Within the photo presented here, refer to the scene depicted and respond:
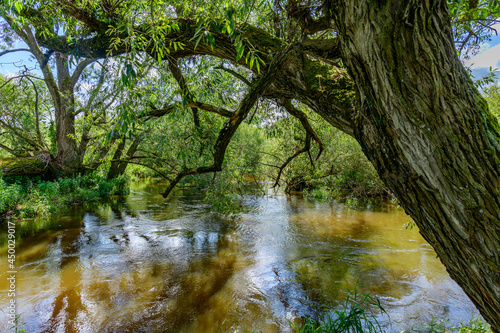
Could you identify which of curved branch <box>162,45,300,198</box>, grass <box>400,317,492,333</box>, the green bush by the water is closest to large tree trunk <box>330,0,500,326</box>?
curved branch <box>162,45,300,198</box>

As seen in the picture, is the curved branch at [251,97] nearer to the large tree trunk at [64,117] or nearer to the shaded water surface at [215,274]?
the shaded water surface at [215,274]

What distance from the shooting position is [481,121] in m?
1.15

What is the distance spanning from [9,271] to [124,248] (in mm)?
1992

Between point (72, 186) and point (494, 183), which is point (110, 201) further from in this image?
point (494, 183)

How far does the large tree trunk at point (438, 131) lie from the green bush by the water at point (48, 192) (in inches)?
411

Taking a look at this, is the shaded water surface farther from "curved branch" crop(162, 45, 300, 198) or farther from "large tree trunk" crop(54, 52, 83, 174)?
"large tree trunk" crop(54, 52, 83, 174)

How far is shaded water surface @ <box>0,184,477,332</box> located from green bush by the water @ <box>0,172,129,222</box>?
111cm

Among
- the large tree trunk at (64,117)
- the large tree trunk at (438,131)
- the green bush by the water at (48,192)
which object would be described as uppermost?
the large tree trunk at (64,117)

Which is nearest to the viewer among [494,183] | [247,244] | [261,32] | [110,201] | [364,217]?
[494,183]

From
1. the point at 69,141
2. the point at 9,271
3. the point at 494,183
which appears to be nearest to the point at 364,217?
the point at 494,183

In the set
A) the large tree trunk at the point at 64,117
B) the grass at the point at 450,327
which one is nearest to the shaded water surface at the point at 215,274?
the grass at the point at 450,327

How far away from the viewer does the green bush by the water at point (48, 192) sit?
798cm

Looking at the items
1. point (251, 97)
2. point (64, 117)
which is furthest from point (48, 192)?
point (251, 97)

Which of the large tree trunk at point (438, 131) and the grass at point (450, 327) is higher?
the large tree trunk at point (438, 131)
